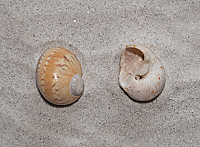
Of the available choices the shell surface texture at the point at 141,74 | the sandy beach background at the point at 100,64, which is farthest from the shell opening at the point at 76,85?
the shell surface texture at the point at 141,74

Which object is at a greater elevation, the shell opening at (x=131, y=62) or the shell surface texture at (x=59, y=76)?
the shell opening at (x=131, y=62)

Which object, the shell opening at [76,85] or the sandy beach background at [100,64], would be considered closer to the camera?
the shell opening at [76,85]

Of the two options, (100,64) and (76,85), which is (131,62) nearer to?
(100,64)

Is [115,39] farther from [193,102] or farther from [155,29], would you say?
[193,102]

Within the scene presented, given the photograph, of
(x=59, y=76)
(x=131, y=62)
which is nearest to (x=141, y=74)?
(x=131, y=62)

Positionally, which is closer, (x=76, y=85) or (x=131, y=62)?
(x=76, y=85)

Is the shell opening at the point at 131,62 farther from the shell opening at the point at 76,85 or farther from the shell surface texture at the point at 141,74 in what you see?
the shell opening at the point at 76,85

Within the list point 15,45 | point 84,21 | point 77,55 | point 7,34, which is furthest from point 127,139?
point 7,34
